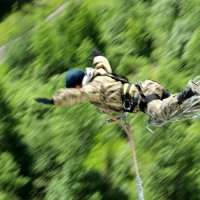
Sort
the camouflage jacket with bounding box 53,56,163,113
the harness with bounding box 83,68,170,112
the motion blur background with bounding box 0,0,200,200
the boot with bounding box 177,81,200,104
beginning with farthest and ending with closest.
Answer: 1. the motion blur background with bounding box 0,0,200,200
2. the harness with bounding box 83,68,170,112
3. the camouflage jacket with bounding box 53,56,163,113
4. the boot with bounding box 177,81,200,104

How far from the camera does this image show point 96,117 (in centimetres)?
643

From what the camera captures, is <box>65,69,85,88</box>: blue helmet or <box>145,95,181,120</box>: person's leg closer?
<box>145,95,181,120</box>: person's leg

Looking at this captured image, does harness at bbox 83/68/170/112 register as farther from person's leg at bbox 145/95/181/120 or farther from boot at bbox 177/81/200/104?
boot at bbox 177/81/200/104

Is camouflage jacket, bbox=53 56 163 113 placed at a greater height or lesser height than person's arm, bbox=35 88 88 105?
lesser

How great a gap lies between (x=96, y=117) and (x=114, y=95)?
1.82m

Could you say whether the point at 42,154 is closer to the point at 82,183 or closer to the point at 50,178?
the point at 50,178

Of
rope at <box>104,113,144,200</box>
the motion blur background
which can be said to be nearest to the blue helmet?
rope at <box>104,113,144,200</box>

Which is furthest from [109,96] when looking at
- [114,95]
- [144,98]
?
[144,98]

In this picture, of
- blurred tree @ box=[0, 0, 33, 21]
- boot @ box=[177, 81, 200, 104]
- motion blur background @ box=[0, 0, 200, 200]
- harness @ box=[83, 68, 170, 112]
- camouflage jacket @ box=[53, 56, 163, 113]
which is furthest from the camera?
blurred tree @ box=[0, 0, 33, 21]

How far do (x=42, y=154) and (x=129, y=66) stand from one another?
2.19m

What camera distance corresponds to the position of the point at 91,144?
20.6 ft

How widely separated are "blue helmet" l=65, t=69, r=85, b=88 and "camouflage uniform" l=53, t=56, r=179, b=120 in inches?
4.4

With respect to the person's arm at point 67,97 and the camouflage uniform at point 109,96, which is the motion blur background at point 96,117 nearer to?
the camouflage uniform at point 109,96

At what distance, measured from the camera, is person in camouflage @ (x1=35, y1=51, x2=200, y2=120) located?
4.41 meters
